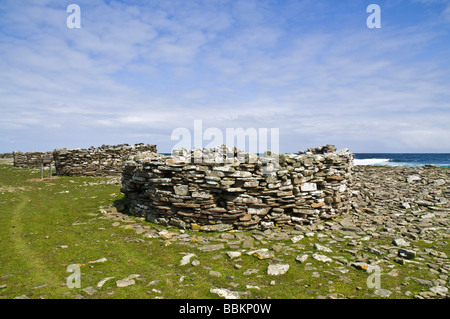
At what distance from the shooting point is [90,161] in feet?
85.9

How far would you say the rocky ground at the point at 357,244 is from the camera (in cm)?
626

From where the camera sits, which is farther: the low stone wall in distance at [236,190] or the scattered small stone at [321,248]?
the low stone wall in distance at [236,190]

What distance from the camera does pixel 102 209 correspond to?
12.4 m

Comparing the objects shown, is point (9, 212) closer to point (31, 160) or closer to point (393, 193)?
point (393, 193)

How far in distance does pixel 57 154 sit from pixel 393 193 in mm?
30036

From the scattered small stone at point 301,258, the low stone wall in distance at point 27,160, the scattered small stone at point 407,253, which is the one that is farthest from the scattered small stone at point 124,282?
the low stone wall in distance at point 27,160

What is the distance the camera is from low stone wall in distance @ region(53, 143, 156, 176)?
85.3 feet

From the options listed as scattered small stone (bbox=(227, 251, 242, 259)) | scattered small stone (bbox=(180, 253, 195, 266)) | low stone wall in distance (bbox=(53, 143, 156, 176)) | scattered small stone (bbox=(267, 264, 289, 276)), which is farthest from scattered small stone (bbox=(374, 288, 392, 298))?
low stone wall in distance (bbox=(53, 143, 156, 176))

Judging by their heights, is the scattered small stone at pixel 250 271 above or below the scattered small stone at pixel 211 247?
below

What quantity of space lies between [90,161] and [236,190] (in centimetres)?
2218

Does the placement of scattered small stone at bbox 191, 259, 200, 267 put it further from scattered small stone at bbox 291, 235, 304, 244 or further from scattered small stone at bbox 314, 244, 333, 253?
scattered small stone at bbox 314, 244, 333, 253

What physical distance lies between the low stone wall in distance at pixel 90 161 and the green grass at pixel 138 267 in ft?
53.2

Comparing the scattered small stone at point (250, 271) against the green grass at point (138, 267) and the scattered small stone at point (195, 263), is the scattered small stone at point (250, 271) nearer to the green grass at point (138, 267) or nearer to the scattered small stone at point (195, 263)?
the green grass at point (138, 267)
